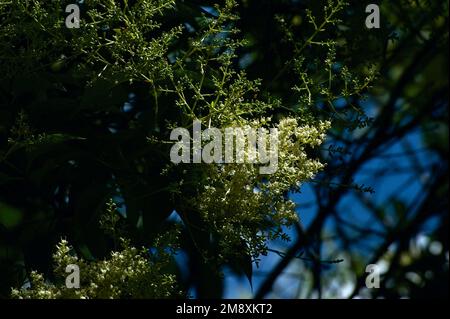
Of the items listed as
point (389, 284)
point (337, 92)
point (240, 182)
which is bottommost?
point (389, 284)

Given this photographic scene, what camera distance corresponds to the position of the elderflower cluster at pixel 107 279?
1.79 metres

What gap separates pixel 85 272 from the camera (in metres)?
1.82

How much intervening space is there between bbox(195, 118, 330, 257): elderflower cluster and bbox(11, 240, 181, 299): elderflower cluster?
0.17 meters

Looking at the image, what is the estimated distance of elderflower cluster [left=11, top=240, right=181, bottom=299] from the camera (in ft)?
5.89

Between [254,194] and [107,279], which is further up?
[254,194]

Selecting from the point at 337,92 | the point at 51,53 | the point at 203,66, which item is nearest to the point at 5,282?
the point at 51,53

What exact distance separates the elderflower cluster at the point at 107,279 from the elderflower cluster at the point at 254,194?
171 mm

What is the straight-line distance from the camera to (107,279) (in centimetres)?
181

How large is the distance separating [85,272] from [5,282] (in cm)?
43

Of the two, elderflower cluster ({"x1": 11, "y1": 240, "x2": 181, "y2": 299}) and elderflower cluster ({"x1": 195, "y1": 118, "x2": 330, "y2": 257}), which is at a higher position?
elderflower cluster ({"x1": 195, "y1": 118, "x2": 330, "y2": 257})

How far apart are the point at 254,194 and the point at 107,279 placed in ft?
1.15

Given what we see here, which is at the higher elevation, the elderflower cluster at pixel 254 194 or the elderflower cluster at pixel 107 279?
the elderflower cluster at pixel 254 194

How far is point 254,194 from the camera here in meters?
1.88
